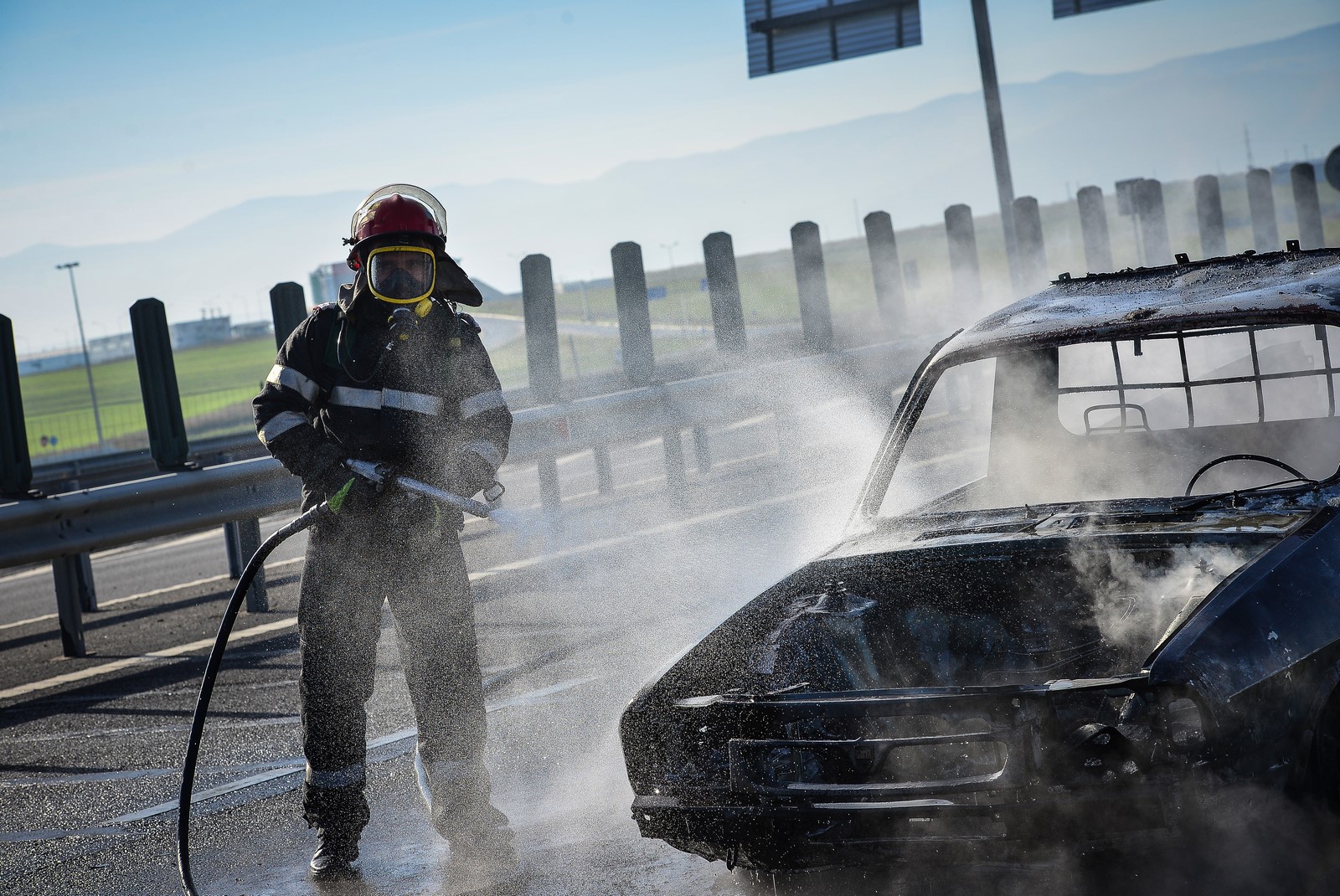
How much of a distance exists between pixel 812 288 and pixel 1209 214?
11.6m

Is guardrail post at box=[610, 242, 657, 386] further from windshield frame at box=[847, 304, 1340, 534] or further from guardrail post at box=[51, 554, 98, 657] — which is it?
windshield frame at box=[847, 304, 1340, 534]

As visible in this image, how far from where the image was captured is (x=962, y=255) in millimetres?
16625

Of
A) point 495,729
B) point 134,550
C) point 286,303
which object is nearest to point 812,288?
point 286,303

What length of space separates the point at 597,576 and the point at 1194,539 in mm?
5345

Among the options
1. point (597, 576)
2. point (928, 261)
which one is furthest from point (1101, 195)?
point (597, 576)

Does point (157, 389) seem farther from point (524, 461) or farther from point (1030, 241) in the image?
point (1030, 241)

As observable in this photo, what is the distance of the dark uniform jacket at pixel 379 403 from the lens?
4.34 metres

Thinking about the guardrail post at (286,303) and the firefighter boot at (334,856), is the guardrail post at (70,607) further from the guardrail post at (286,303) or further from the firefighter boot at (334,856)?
the firefighter boot at (334,856)

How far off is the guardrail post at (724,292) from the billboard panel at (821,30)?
4.78 m

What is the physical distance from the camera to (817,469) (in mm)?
12000

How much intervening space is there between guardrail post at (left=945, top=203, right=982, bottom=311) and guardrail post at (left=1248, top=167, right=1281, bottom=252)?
9.91 metres

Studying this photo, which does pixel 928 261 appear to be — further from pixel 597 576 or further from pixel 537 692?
pixel 537 692

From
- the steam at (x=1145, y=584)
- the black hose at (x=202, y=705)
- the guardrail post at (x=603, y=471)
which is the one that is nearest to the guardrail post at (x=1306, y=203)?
the guardrail post at (x=603, y=471)

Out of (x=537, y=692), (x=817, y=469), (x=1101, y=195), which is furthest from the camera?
(x=1101, y=195)
